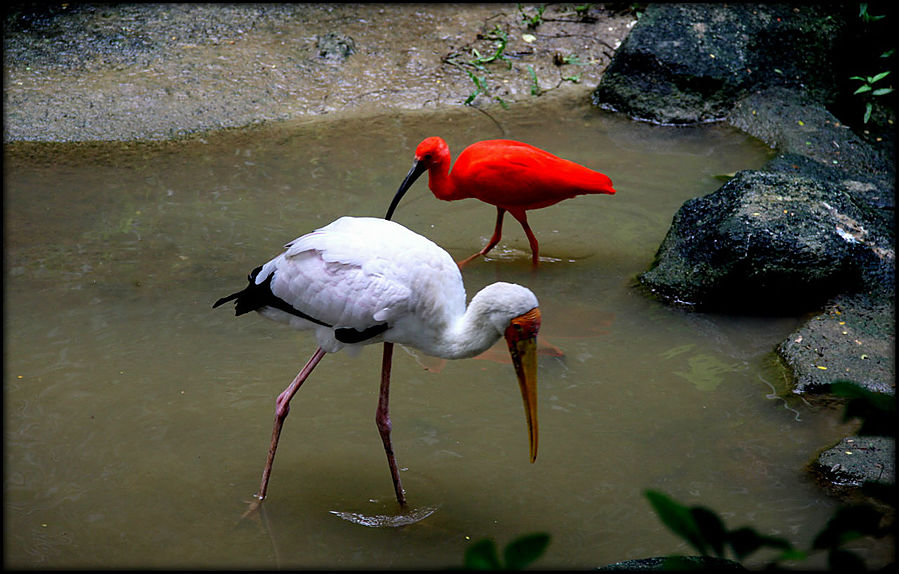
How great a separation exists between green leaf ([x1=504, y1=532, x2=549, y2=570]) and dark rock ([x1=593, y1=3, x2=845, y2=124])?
18.9 feet

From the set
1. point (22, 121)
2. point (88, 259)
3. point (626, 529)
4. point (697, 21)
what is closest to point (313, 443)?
point (626, 529)

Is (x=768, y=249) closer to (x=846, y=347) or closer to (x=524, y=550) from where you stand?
(x=846, y=347)

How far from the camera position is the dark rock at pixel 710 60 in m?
6.43

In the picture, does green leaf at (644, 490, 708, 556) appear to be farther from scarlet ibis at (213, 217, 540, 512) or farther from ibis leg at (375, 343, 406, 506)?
ibis leg at (375, 343, 406, 506)

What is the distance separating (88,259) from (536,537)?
13.1 feet

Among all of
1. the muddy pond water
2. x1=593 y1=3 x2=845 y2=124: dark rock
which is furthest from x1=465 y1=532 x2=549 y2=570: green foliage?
x1=593 y1=3 x2=845 y2=124: dark rock

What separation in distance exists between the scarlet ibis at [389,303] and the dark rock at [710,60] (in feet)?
12.8

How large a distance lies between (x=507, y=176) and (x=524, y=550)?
3.49 m

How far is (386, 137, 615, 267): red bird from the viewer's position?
4.42 metres

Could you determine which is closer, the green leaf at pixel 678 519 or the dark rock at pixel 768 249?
the green leaf at pixel 678 519

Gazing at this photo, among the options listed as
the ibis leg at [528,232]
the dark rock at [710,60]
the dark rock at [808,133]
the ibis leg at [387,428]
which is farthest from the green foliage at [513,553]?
the dark rock at [710,60]

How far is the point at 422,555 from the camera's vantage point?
290 centimetres

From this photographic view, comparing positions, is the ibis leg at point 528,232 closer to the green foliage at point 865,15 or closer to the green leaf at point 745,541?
the green leaf at point 745,541

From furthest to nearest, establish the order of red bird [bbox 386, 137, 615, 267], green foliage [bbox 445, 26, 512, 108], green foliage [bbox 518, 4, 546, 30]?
green foliage [bbox 518, 4, 546, 30] → green foliage [bbox 445, 26, 512, 108] → red bird [bbox 386, 137, 615, 267]
